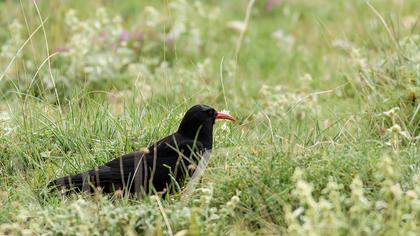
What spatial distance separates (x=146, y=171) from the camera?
17.6ft

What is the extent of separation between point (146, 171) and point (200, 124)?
1.64ft

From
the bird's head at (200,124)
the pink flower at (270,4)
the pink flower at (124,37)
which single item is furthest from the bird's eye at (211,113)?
the pink flower at (270,4)

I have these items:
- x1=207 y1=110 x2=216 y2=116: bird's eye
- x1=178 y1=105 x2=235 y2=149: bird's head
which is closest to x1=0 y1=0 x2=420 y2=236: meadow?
x1=178 y1=105 x2=235 y2=149: bird's head

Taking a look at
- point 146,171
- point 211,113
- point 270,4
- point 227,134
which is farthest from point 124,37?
point 146,171

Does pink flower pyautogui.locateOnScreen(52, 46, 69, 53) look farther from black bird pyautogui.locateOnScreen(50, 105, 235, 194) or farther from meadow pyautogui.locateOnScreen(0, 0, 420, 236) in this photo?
black bird pyautogui.locateOnScreen(50, 105, 235, 194)

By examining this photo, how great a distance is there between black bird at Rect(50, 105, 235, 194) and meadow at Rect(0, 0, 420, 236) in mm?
102

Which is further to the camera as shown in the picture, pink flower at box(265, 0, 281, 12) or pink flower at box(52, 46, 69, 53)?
pink flower at box(265, 0, 281, 12)

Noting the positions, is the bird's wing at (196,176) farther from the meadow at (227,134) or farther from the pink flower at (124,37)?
the pink flower at (124,37)

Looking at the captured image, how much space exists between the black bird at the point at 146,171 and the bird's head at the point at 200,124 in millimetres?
74

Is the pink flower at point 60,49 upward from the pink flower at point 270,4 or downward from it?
upward

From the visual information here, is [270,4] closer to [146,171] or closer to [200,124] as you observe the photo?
[200,124]

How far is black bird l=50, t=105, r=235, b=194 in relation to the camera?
5.36m

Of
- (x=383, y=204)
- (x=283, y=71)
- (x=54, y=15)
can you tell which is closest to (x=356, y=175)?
(x=383, y=204)

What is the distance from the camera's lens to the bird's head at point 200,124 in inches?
223
